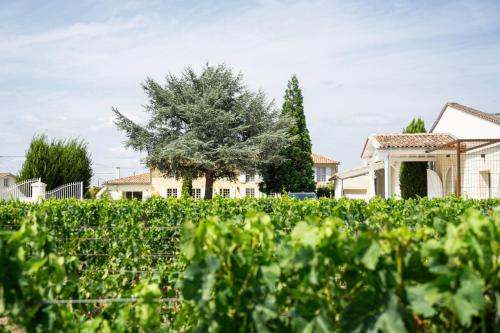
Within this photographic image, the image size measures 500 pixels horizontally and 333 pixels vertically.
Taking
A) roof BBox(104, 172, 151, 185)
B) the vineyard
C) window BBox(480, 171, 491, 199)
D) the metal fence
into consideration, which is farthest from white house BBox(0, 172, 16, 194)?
the vineyard

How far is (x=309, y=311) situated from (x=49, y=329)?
1032 millimetres

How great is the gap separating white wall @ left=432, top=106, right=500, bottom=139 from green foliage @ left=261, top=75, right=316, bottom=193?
11.2 meters

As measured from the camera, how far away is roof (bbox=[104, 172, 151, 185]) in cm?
5369

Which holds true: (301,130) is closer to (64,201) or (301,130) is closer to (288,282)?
(64,201)

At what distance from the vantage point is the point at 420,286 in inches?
70.9

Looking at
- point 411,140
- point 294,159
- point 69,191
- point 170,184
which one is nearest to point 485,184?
point 411,140

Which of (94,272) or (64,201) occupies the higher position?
(64,201)

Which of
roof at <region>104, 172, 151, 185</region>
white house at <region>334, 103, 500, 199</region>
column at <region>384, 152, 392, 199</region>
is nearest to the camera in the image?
white house at <region>334, 103, 500, 199</region>

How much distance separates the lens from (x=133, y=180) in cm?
5428

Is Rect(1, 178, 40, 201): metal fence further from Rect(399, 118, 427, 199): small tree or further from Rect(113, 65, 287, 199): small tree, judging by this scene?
Rect(399, 118, 427, 199): small tree

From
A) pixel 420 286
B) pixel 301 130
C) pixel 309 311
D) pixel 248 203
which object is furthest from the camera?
pixel 301 130

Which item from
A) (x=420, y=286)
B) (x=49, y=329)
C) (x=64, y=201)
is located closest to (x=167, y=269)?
(x=49, y=329)

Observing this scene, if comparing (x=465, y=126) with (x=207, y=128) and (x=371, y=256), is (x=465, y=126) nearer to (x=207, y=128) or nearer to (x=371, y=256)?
(x=207, y=128)

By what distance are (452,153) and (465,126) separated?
10.3ft
